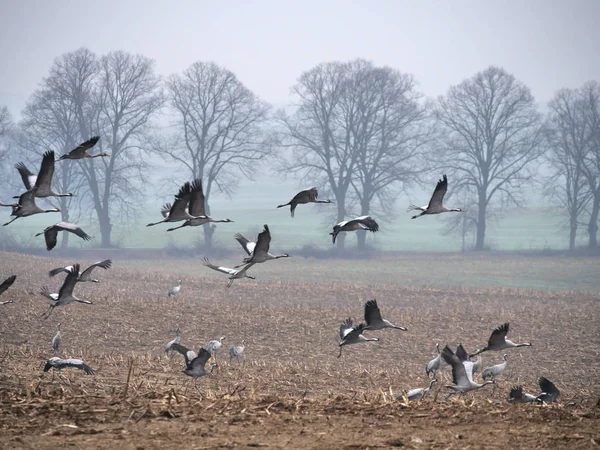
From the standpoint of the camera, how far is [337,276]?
48.4 metres

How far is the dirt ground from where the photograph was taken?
27.4 ft

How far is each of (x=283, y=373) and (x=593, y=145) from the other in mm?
60784

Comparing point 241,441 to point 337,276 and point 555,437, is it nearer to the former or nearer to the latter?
point 555,437

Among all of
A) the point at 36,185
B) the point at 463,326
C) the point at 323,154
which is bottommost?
the point at 463,326

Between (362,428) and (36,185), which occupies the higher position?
(36,185)

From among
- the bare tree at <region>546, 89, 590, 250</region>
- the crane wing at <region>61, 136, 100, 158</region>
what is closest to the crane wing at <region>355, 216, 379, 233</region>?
the crane wing at <region>61, 136, 100, 158</region>

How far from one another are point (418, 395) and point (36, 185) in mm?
7054

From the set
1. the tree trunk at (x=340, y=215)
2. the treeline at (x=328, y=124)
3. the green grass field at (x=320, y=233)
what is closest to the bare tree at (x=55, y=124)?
the treeline at (x=328, y=124)

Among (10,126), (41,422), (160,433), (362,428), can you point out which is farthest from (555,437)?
(10,126)

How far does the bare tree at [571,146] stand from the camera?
219 feet

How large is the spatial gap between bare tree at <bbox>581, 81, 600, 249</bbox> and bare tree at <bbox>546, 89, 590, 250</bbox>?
45 cm

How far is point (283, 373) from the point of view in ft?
52.0

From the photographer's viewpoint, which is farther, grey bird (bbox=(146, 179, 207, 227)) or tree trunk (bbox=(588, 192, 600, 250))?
tree trunk (bbox=(588, 192, 600, 250))

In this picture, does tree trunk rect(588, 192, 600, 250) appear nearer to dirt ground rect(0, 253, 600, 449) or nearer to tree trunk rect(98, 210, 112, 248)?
dirt ground rect(0, 253, 600, 449)
